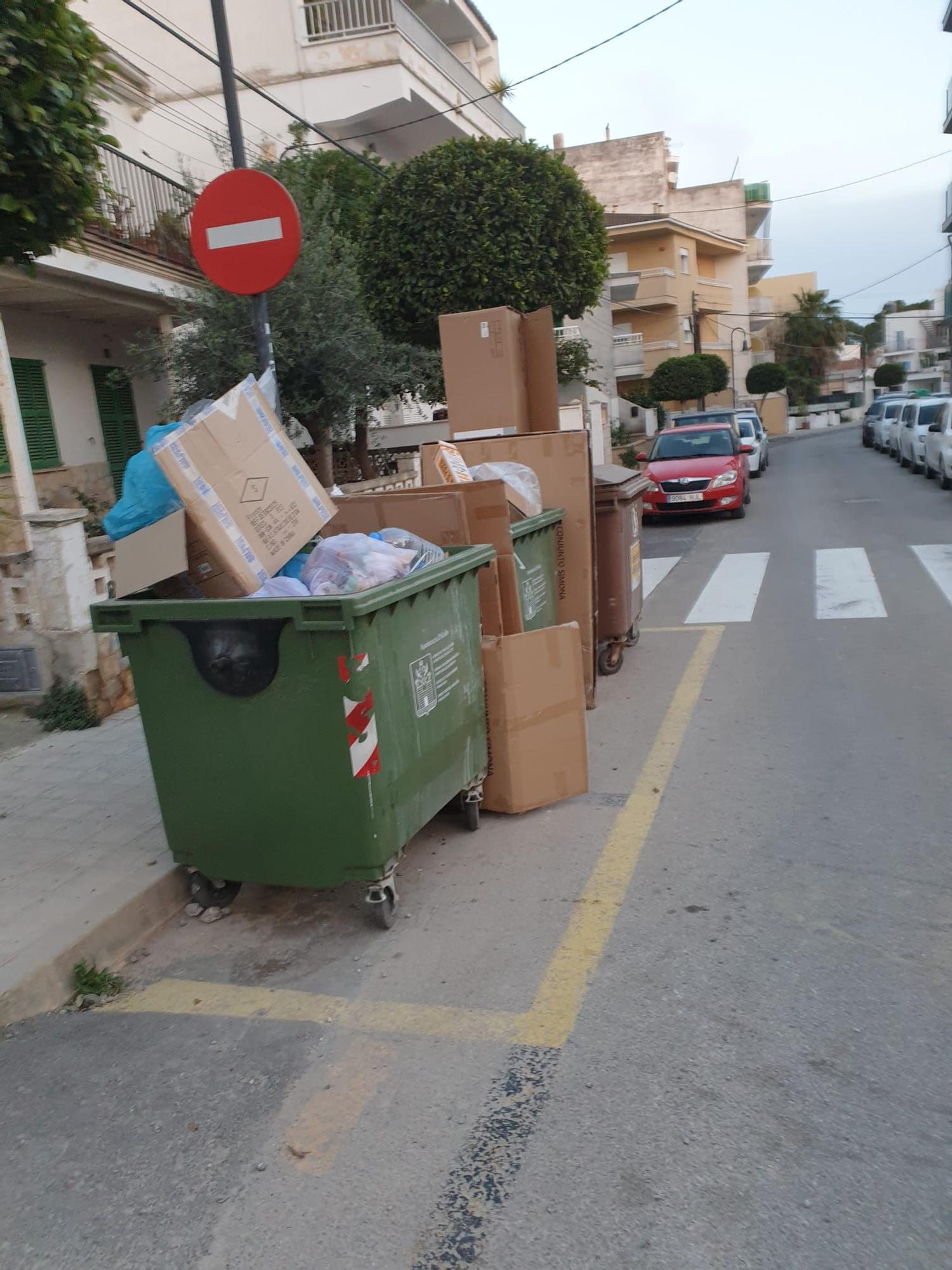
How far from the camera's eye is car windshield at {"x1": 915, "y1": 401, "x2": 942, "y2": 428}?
73.6 ft

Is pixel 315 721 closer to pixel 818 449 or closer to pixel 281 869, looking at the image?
pixel 281 869

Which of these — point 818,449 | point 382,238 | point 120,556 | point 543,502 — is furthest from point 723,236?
point 120,556

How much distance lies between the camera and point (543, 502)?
267 inches

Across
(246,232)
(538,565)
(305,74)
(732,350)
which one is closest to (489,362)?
(538,565)

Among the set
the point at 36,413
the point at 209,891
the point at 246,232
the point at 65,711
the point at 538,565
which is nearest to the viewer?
the point at 209,891

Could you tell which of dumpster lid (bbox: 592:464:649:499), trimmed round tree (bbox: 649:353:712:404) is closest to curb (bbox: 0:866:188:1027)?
dumpster lid (bbox: 592:464:649:499)

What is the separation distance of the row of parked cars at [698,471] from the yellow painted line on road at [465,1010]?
1157 centimetres

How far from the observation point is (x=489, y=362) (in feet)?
24.4

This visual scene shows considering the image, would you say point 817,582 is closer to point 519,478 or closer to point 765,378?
point 519,478

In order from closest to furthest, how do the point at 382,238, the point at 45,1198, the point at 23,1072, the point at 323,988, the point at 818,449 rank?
1. the point at 45,1198
2. the point at 23,1072
3. the point at 323,988
4. the point at 382,238
5. the point at 818,449

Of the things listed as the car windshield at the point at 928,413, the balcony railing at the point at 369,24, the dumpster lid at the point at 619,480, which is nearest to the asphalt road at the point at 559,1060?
the dumpster lid at the point at 619,480

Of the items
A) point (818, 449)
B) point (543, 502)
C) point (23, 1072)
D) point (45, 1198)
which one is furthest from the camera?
point (818, 449)

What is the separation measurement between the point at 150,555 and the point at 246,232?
2.14 m

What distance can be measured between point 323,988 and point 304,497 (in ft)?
6.59
